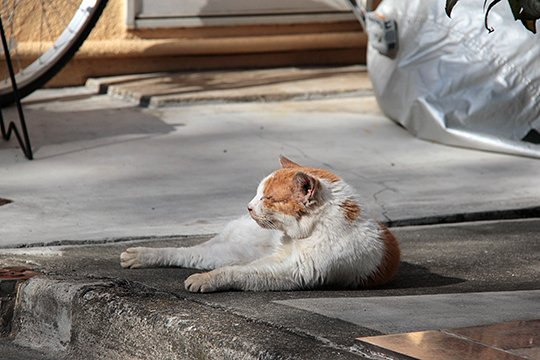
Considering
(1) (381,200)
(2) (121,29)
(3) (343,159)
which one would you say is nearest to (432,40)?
(3) (343,159)

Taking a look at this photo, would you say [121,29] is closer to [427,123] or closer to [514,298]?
[427,123]

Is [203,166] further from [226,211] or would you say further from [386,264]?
[386,264]

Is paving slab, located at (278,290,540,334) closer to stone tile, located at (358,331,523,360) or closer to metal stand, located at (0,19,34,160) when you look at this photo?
stone tile, located at (358,331,523,360)

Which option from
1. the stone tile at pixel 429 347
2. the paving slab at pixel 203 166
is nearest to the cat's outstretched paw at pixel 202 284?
the stone tile at pixel 429 347

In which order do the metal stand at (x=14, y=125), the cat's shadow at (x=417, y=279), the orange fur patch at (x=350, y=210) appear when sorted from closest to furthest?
the orange fur patch at (x=350, y=210) < the cat's shadow at (x=417, y=279) < the metal stand at (x=14, y=125)

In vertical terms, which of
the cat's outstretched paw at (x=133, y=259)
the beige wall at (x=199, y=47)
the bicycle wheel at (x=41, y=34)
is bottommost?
the beige wall at (x=199, y=47)

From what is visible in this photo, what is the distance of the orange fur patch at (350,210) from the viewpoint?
12.4 ft

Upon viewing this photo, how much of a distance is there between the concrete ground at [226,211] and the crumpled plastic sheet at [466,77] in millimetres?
129

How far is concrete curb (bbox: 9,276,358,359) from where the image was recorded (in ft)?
10.3

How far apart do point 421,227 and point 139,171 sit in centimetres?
164

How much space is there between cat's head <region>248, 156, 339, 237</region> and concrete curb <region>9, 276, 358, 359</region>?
41cm

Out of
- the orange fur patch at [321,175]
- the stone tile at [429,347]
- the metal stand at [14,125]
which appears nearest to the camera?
the stone tile at [429,347]

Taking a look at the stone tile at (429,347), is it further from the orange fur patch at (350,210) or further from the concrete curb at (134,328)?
the orange fur patch at (350,210)

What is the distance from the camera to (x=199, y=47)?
27.7ft
